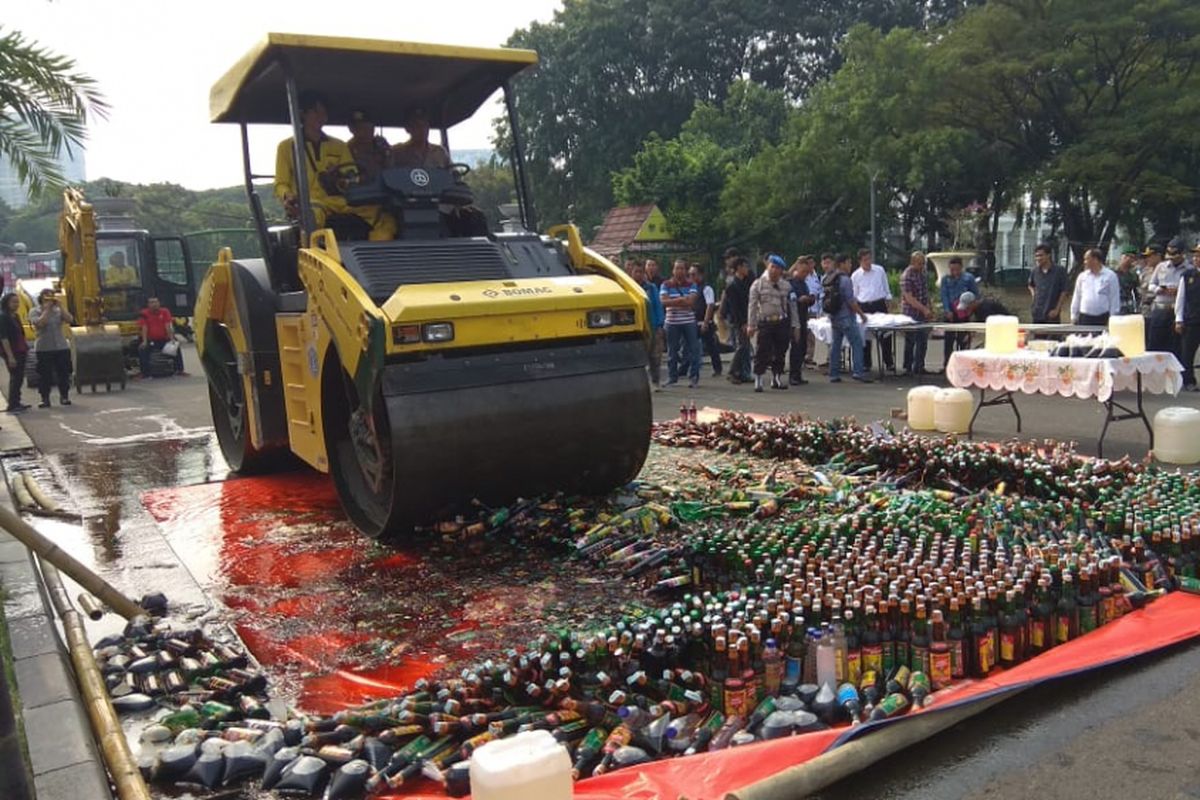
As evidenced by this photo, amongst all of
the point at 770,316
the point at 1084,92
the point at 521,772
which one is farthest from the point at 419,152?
the point at 1084,92

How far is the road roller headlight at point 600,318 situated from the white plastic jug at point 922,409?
470cm

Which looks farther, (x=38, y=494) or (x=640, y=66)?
(x=640, y=66)

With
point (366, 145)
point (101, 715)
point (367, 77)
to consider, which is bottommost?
point (101, 715)

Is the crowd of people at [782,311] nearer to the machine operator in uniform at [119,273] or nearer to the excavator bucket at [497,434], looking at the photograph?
the excavator bucket at [497,434]

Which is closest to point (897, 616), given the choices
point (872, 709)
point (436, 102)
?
point (872, 709)

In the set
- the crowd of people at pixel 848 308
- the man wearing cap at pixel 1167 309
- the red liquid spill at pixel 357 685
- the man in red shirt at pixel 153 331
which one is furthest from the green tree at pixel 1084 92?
the red liquid spill at pixel 357 685

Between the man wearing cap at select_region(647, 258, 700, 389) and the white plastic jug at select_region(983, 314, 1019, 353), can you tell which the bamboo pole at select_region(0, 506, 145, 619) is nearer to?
the white plastic jug at select_region(983, 314, 1019, 353)

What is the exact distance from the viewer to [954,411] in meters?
9.40

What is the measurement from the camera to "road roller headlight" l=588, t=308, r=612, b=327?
599 centimetres

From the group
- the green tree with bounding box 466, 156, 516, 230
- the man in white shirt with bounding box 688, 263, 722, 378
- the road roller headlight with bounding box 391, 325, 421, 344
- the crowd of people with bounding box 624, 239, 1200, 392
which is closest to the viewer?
the road roller headlight with bounding box 391, 325, 421, 344

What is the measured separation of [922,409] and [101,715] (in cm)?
774

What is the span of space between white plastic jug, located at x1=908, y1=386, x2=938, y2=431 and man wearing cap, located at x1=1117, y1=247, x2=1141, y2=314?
27.6 ft

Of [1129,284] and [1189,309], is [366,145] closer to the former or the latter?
[1189,309]

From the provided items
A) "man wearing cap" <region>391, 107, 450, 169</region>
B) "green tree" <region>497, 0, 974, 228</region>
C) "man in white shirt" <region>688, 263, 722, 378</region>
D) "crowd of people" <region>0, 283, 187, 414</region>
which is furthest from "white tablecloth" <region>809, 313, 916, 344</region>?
"green tree" <region>497, 0, 974, 228</region>
